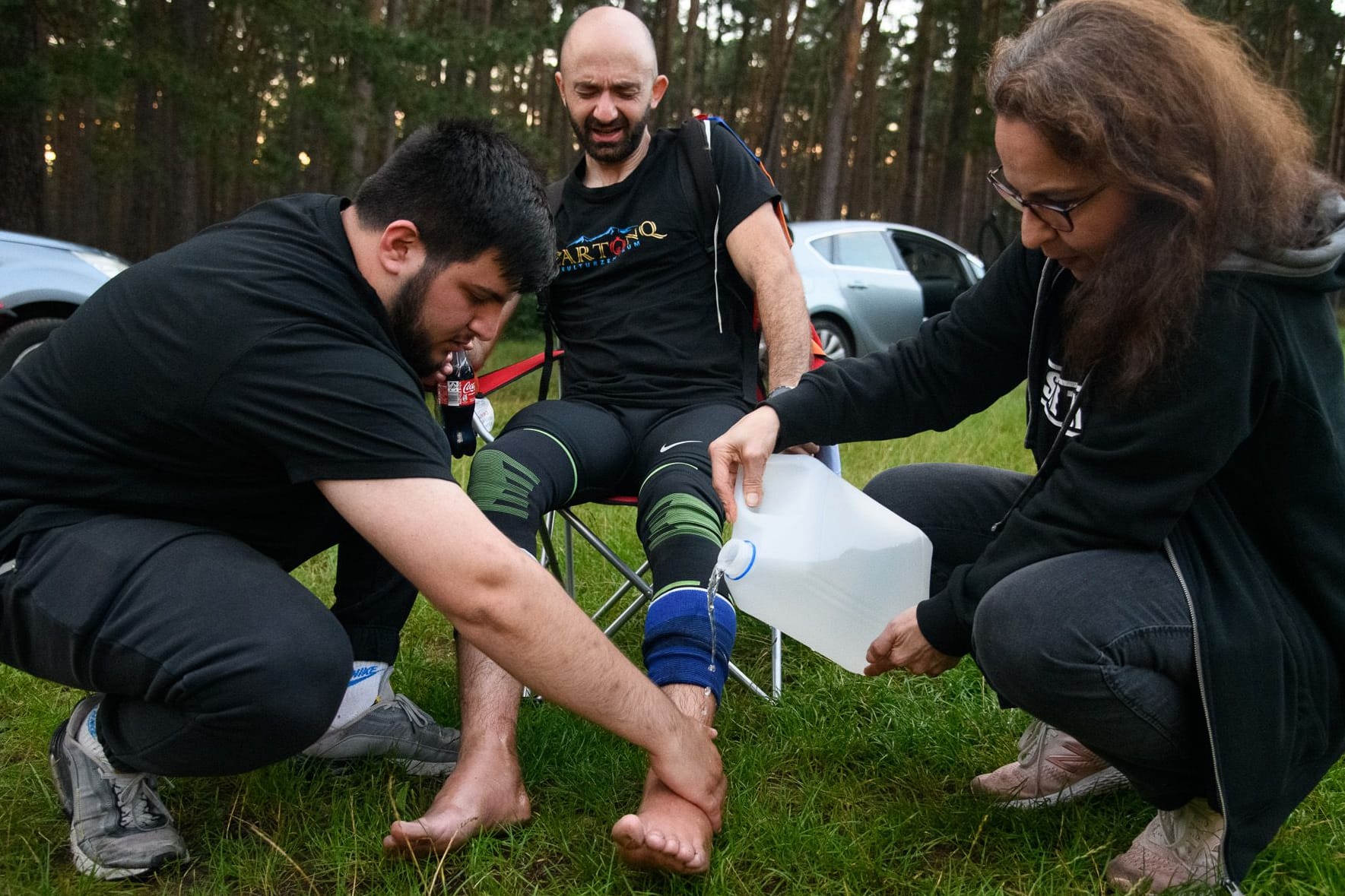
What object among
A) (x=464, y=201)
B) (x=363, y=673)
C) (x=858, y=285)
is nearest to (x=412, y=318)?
(x=464, y=201)

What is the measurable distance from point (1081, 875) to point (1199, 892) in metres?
0.19

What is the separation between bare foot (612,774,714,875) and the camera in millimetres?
1753

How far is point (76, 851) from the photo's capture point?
1.94 meters

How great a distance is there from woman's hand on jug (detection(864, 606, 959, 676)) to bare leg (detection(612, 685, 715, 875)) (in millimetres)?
417

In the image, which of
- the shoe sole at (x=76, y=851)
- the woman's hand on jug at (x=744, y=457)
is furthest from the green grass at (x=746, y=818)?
the woman's hand on jug at (x=744, y=457)

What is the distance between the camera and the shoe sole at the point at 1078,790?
6.96 feet

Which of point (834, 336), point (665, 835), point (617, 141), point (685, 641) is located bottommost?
point (834, 336)

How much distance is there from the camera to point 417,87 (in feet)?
32.7

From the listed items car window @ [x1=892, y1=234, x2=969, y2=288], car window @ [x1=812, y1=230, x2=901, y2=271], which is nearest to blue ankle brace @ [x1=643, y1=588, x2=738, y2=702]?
car window @ [x1=812, y1=230, x2=901, y2=271]

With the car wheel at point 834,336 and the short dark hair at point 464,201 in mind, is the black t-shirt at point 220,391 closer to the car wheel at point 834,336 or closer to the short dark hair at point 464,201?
the short dark hair at point 464,201

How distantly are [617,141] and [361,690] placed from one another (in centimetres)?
173

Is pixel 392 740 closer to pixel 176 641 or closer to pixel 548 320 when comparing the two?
pixel 176 641

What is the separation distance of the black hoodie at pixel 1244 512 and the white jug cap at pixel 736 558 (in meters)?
0.38

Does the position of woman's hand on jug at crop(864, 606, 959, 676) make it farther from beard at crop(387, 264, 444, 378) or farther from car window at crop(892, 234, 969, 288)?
car window at crop(892, 234, 969, 288)
